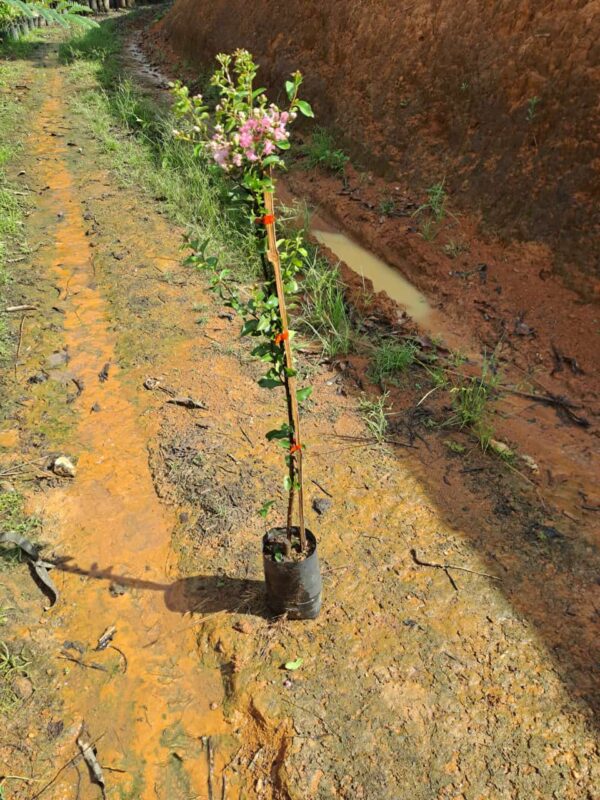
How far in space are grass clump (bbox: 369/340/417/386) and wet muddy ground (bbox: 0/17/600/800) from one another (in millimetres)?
145

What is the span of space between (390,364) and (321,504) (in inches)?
54.0

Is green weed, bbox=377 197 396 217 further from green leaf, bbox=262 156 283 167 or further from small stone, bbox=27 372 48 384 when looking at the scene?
green leaf, bbox=262 156 283 167

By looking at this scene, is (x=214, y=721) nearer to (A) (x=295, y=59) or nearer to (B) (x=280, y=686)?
(B) (x=280, y=686)

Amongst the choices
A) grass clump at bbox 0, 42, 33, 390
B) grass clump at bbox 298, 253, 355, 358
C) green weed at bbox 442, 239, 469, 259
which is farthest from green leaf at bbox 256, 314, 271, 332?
green weed at bbox 442, 239, 469, 259

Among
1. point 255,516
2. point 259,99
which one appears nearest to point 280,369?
point 259,99

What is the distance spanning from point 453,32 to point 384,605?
6115 millimetres

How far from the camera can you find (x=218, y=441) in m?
3.45

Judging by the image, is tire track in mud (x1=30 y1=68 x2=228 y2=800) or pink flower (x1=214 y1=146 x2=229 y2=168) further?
tire track in mud (x1=30 y1=68 x2=228 y2=800)

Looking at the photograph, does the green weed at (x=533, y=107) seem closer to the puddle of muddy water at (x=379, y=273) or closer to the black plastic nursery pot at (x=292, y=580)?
the puddle of muddy water at (x=379, y=273)

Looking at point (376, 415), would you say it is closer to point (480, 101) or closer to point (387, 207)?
point (387, 207)

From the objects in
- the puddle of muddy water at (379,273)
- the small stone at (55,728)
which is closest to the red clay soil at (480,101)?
the puddle of muddy water at (379,273)

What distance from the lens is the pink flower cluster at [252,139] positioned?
5.65 feet

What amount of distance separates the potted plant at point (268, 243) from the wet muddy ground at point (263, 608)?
272 millimetres

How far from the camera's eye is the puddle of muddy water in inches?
198
